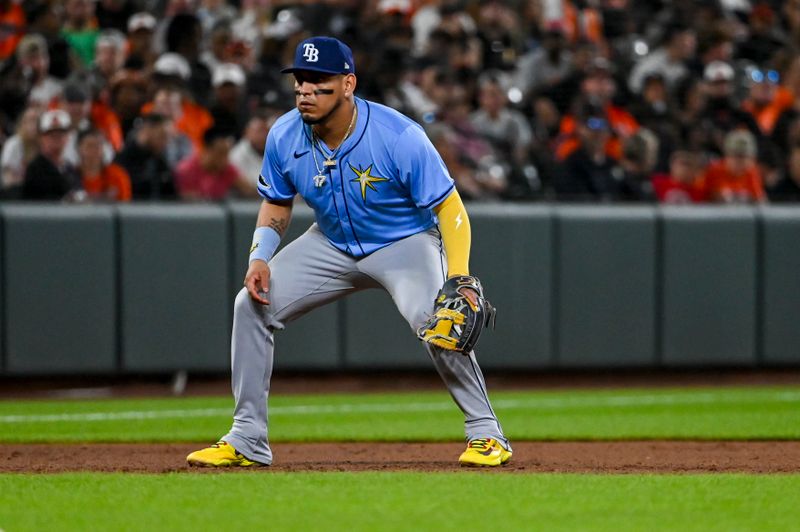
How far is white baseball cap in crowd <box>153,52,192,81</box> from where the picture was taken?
10.0 metres

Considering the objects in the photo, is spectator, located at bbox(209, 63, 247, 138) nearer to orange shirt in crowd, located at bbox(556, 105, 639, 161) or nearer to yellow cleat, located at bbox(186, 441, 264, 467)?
orange shirt in crowd, located at bbox(556, 105, 639, 161)

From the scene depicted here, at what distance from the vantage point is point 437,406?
8578 millimetres

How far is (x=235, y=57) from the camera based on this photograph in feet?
34.1

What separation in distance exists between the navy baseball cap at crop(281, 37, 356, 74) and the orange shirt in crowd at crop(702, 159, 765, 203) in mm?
6121

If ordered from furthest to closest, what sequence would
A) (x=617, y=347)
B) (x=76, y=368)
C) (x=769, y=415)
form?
(x=617, y=347)
(x=76, y=368)
(x=769, y=415)

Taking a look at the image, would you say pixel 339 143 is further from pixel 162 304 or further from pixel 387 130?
pixel 162 304

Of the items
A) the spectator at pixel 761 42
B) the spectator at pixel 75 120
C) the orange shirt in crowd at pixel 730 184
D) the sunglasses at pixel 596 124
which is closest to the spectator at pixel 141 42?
the spectator at pixel 75 120

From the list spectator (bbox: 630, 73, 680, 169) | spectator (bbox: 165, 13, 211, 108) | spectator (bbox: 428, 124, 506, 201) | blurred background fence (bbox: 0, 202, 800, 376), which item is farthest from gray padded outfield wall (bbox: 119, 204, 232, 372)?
spectator (bbox: 630, 73, 680, 169)

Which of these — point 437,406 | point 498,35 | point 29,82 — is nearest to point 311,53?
point 437,406

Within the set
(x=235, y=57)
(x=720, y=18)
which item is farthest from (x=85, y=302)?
(x=720, y=18)

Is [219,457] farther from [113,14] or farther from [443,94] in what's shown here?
[113,14]

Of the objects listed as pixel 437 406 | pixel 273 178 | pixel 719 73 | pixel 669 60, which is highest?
pixel 669 60

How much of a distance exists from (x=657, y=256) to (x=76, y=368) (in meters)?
4.42

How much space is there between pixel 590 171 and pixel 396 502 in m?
6.34
